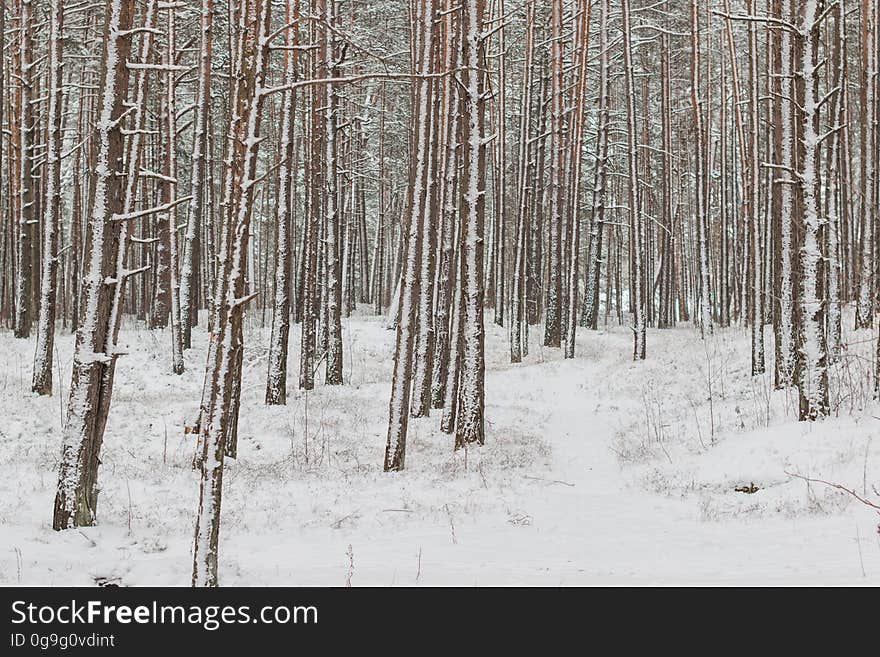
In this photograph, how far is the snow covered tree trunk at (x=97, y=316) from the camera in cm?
640

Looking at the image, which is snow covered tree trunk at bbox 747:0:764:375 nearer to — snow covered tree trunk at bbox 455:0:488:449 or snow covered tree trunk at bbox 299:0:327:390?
snow covered tree trunk at bbox 455:0:488:449

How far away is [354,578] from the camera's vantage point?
5156 mm

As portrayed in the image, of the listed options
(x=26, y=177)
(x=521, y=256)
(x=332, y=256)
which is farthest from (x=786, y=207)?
(x=26, y=177)

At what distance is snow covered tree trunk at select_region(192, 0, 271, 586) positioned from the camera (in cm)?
445

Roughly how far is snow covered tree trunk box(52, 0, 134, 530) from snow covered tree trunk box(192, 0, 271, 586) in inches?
99.8

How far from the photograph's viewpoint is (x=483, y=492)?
824 cm

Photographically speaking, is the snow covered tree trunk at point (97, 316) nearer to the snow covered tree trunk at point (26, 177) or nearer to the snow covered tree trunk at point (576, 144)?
the snow covered tree trunk at point (26, 177)

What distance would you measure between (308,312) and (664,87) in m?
15.5

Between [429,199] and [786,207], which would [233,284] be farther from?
[786,207]

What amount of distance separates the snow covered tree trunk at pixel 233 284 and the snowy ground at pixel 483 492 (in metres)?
0.82

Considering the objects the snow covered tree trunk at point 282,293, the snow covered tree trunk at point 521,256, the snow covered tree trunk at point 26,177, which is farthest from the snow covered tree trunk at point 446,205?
the snow covered tree trunk at point 26,177

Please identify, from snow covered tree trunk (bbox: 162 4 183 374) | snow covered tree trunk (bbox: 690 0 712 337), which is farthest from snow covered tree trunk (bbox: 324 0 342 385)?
snow covered tree trunk (bbox: 690 0 712 337)
